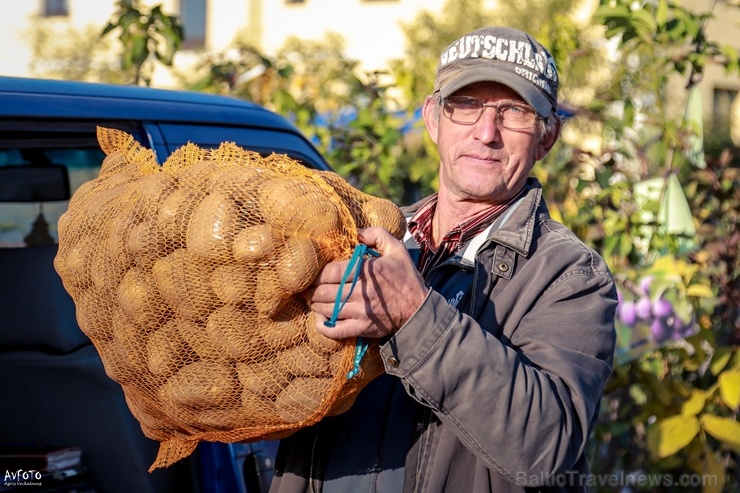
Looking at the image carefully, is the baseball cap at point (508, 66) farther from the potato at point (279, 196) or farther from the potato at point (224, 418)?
the potato at point (224, 418)

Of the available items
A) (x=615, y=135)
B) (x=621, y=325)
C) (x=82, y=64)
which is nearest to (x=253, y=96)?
(x=615, y=135)

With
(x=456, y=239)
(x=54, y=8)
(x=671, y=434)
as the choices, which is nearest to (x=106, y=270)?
(x=456, y=239)

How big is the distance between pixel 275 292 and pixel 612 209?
318cm

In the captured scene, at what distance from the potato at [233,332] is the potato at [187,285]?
0.03 metres

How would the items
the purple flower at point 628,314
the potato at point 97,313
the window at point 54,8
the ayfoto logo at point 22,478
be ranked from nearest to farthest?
1. the potato at point 97,313
2. the ayfoto logo at point 22,478
3. the purple flower at point 628,314
4. the window at point 54,8

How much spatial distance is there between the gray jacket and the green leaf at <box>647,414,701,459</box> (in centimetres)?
181

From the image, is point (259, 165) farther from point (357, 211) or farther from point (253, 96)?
point (253, 96)

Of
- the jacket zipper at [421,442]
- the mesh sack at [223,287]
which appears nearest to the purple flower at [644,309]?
the jacket zipper at [421,442]

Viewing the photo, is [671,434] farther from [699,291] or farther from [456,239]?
[456,239]

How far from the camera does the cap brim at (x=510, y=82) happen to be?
2.24 metres

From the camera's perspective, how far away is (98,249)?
1971 mm

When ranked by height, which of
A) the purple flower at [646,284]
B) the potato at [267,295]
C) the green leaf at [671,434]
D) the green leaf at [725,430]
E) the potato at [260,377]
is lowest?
the green leaf at [671,434]

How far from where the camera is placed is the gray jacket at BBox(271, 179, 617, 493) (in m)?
1.78
